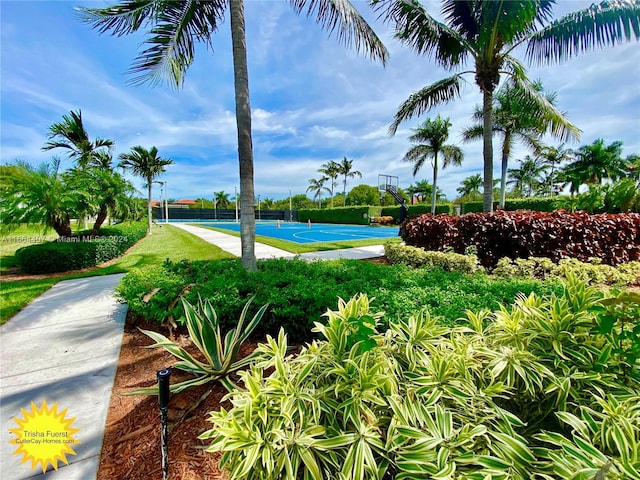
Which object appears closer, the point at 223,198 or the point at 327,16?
the point at 327,16

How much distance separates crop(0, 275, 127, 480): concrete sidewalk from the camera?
189 cm

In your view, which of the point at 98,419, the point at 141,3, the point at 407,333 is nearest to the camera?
the point at 407,333

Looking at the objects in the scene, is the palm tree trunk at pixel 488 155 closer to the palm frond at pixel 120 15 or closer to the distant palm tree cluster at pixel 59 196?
the palm frond at pixel 120 15

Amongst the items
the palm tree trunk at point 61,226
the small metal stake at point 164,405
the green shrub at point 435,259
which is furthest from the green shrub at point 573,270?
the palm tree trunk at point 61,226

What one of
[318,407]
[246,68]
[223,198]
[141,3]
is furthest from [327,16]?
[223,198]

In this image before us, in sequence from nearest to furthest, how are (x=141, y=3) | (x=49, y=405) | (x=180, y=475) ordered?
(x=180, y=475) → (x=49, y=405) → (x=141, y=3)

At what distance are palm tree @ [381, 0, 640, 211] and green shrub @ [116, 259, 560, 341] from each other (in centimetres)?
565

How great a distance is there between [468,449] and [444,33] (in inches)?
441

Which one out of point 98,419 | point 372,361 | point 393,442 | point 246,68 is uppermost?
point 246,68

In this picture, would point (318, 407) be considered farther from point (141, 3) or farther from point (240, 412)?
point (141, 3)

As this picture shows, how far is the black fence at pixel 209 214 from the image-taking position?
54.5 meters

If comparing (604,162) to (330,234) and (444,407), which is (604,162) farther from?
(444,407)

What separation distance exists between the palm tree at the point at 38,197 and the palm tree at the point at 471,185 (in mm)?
60301

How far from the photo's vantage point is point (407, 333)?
1.91 m
